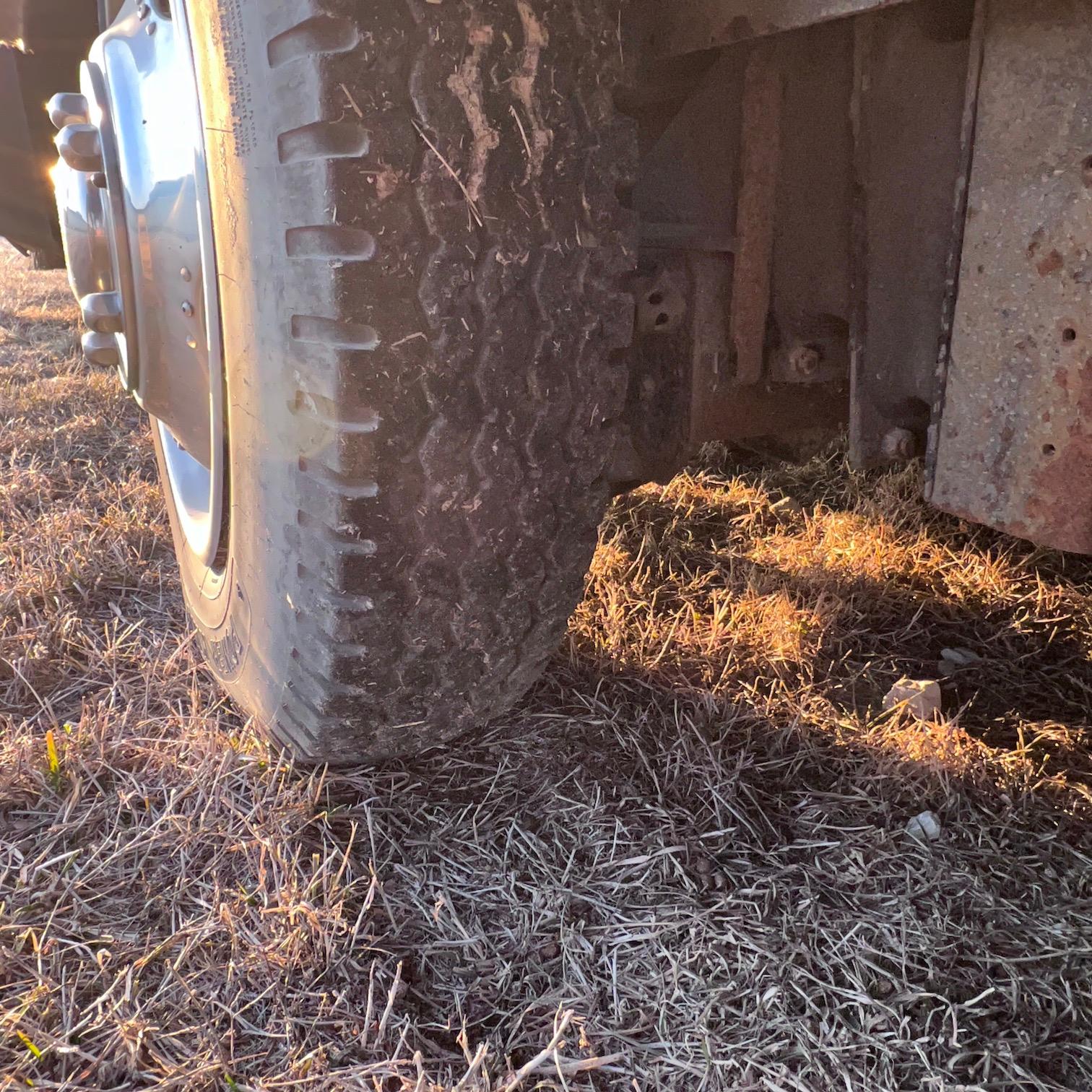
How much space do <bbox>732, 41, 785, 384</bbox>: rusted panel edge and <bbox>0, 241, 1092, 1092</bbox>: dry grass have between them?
1.61ft

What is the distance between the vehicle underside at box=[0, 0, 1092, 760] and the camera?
902 mm

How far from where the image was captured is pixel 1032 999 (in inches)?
37.8

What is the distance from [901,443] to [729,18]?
60cm

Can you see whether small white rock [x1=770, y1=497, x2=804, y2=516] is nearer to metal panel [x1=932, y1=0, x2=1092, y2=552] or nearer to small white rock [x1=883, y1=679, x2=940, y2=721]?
small white rock [x1=883, y1=679, x2=940, y2=721]

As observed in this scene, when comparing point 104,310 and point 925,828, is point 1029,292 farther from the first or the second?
point 104,310

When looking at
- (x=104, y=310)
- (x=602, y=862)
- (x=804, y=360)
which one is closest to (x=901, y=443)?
(x=804, y=360)

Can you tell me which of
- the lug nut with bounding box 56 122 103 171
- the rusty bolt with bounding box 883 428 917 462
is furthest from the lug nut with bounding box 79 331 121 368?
the rusty bolt with bounding box 883 428 917 462

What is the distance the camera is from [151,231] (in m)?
1.23

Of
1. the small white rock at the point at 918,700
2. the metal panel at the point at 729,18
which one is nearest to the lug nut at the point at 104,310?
the metal panel at the point at 729,18

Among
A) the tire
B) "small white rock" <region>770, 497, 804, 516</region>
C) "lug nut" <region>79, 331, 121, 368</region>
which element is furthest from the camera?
"small white rock" <region>770, 497, 804, 516</region>

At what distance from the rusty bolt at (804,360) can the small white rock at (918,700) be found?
50cm

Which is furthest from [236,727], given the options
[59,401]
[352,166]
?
[59,401]

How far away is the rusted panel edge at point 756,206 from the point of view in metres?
1.22

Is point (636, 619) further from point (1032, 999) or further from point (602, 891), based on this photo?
point (1032, 999)
